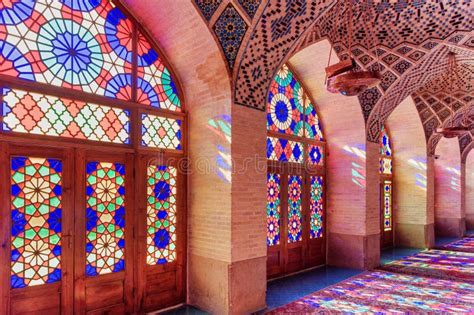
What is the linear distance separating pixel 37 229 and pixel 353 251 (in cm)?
522

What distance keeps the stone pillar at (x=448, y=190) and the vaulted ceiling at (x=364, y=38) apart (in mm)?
4098

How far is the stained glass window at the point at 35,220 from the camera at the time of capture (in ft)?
10.5

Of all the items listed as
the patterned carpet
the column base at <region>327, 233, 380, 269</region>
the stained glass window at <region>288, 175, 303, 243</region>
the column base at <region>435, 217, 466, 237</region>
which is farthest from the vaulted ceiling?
the column base at <region>435, 217, 466, 237</region>

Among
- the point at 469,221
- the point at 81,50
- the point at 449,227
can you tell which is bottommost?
the point at 469,221

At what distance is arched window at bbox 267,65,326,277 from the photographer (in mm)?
5715

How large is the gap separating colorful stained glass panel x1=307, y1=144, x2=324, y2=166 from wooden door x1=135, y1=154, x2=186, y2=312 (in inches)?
112

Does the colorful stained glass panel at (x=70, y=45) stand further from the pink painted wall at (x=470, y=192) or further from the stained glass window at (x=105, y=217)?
the pink painted wall at (x=470, y=192)

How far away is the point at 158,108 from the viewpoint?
14.1 feet

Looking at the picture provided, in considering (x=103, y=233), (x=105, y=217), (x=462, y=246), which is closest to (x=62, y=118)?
(x=105, y=217)

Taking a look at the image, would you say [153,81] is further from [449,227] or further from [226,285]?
[449,227]

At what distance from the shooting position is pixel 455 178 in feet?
36.3

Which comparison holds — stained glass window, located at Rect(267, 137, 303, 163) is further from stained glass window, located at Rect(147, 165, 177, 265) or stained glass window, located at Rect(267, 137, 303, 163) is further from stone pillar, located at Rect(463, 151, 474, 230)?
stone pillar, located at Rect(463, 151, 474, 230)

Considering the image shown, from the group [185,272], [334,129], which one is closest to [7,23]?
[185,272]

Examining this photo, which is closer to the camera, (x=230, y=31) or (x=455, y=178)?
(x=230, y=31)
